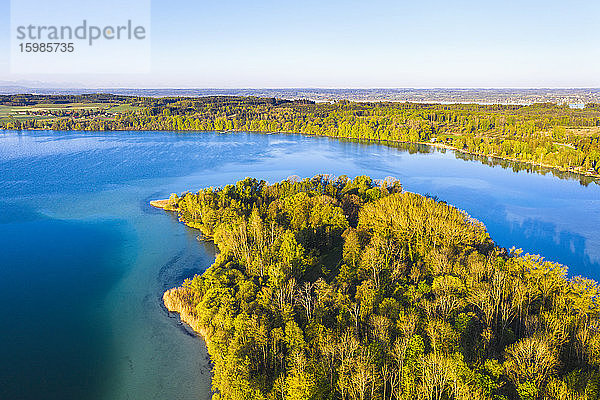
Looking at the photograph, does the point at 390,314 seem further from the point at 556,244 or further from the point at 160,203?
the point at 160,203

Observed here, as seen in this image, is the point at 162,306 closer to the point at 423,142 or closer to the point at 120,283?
the point at 120,283

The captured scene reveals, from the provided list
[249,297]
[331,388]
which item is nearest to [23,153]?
[249,297]

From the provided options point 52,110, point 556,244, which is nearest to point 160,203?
point 556,244

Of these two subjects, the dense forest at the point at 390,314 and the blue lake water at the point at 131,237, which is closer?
the dense forest at the point at 390,314

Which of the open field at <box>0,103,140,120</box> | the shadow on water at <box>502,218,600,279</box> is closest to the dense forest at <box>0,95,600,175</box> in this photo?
the open field at <box>0,103,140,120</box>

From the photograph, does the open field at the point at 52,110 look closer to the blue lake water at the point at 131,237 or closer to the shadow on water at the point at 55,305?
the blue lake water at the point at 131,237

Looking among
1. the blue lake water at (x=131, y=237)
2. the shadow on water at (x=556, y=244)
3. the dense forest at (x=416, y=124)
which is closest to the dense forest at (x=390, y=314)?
the blue lake water at (x=131, y=237)
